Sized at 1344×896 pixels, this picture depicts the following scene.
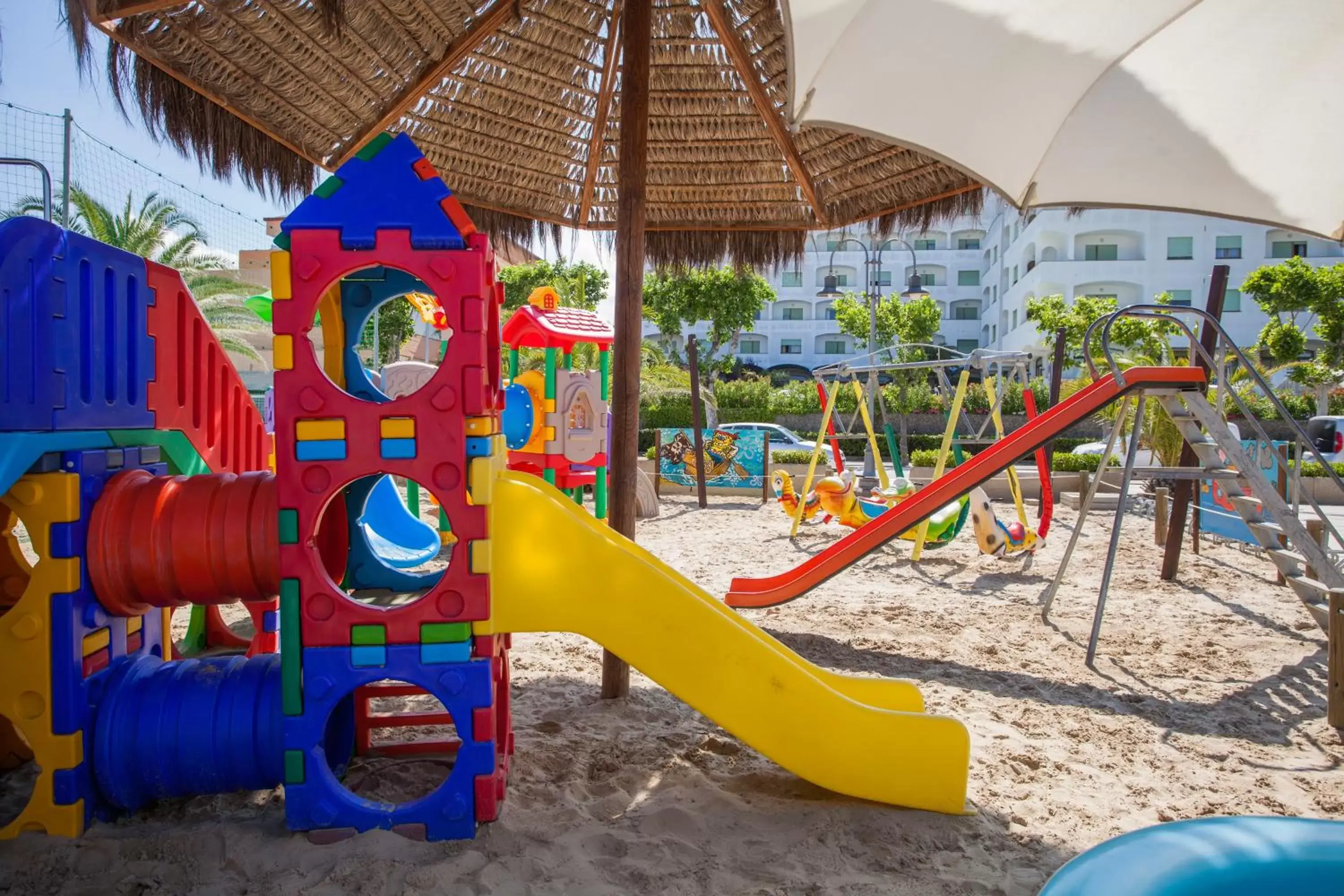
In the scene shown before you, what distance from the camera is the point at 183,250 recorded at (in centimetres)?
2097

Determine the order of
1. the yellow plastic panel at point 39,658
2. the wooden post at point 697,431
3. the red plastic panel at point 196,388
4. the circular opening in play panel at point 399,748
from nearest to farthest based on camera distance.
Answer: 1. the yellow plastic panel at point 39,658
2. the circular opening in play panel at point 399,748
3. the red plastic panel at point 196,388
4. the wooden post at point 697,431

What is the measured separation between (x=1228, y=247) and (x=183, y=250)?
39279 millimetres

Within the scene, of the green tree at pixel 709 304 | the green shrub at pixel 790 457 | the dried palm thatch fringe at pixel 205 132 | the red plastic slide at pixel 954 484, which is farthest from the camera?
the green tree at pixel 709 304

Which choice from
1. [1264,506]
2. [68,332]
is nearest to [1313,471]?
[1264,506]

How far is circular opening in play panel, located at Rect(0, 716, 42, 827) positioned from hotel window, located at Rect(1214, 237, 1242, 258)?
142ft

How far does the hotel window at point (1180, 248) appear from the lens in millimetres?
38156

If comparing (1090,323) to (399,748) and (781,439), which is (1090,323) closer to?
(781,439)

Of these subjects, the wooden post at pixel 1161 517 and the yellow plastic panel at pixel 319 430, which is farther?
the wooden post at pixel 1161 517

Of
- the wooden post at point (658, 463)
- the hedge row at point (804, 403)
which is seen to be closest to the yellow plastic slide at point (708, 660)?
the wooden post at point (658, 463)

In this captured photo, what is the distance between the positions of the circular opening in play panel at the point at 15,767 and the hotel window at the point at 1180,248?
4409 centimetres

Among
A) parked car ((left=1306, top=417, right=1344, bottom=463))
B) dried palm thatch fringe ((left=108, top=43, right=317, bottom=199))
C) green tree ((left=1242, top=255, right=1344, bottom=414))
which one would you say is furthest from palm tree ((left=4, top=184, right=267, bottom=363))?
green tree ((left=1242, top=255, right=1344, bottom=414))

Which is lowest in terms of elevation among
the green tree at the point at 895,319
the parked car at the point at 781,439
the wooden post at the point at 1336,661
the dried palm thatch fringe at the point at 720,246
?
the parked car at the point at 781,439

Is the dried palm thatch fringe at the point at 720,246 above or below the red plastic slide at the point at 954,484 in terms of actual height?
above

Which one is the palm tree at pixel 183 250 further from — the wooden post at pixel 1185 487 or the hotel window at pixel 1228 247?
the hotel window at pixel 1228 247
